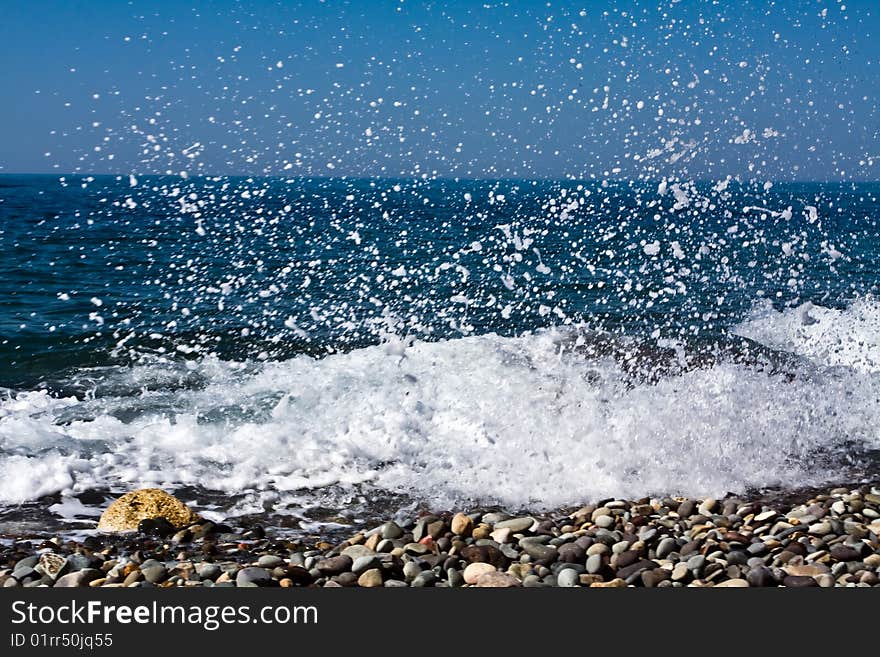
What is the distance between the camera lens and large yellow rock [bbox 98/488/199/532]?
527 cm

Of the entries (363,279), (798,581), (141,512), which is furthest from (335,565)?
(363,279)

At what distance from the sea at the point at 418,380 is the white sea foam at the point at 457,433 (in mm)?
26

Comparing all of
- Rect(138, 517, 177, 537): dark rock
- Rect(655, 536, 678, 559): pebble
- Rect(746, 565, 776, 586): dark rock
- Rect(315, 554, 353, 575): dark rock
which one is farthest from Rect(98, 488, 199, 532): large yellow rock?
Rect(746, 565, 776, 586): dark rock

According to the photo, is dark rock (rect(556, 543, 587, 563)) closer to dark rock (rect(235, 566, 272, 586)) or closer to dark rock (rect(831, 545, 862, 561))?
dark rock (rect(831, 545, 862, 561))

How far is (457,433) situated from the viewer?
7.13 metres

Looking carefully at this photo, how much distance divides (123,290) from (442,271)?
22.4 feet

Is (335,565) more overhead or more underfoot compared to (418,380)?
more underfoot

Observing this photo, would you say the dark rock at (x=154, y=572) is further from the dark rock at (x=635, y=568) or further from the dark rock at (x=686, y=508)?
the dark rock at (x=686, y=508)

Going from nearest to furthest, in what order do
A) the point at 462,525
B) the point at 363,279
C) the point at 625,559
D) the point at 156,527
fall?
1. the point at 625,559
2. the point at 462,525
3. the point at 156,527
4. the point at 363,279

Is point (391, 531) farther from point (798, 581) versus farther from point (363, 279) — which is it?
point (363, 279)

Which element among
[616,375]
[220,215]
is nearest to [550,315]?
[616,375]

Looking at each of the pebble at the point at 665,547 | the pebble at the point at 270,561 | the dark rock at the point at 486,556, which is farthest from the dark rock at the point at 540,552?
the pebble at the point at 270,561

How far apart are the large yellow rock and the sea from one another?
0.25m

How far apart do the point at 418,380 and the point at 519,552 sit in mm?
4013
